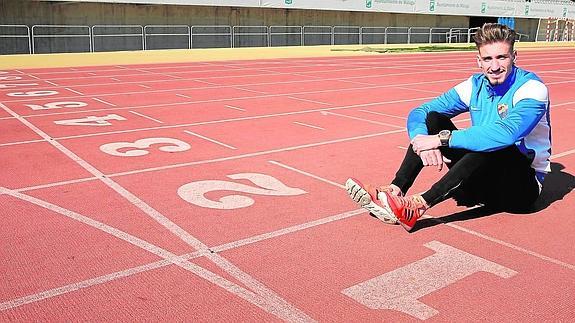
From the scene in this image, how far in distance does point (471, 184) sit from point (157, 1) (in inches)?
1059

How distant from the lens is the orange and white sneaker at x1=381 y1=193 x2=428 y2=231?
13.6ft

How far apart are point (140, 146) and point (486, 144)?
4754 millimetres

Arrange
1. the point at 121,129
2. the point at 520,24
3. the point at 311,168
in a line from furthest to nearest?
the point at 520,24 < the point at 121,129 < the point at 311,168

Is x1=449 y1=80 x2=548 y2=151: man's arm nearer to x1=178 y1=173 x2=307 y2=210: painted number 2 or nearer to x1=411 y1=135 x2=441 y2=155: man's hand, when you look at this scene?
x1=411 y1=135 x2=441 y2=155: man's hand

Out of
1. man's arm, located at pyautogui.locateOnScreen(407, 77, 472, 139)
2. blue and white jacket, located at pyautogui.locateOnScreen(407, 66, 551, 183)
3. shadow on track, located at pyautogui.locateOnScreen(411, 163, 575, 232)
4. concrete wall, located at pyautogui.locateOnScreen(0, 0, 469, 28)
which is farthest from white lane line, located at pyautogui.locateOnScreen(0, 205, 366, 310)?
concrete wall, located at pyautogui.locateOnScreen(0, 0, 469, 28)

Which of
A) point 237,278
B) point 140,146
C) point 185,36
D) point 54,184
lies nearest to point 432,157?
point 237,278

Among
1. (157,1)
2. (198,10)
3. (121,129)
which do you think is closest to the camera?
(121,129)

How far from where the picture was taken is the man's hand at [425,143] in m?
4.15

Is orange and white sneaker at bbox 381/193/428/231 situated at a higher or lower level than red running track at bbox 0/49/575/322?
higher

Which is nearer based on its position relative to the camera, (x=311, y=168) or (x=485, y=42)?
(x=485, y=42)

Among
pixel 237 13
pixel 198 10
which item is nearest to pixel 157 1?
pixel 198 10

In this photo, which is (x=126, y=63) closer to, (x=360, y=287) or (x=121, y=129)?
(x=121, y=129)

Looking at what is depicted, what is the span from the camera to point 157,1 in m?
28.8

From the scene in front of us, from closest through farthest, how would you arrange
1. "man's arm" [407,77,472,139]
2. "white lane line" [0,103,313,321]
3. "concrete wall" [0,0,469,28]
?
"white lane line" [0,103,313,321] → "man's arm" [407,77,472,139] → "concrete wall" [0,0,469,28]
